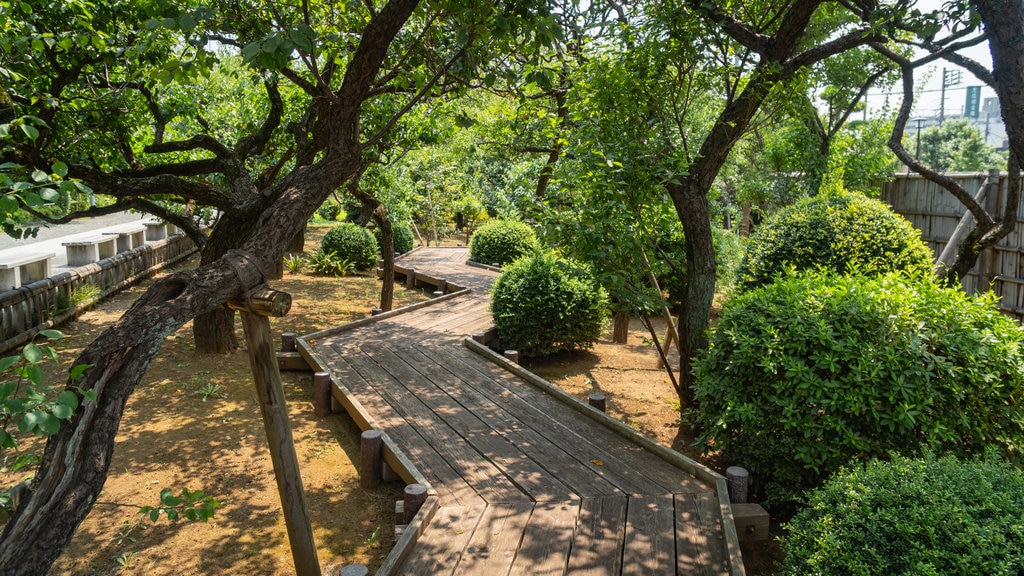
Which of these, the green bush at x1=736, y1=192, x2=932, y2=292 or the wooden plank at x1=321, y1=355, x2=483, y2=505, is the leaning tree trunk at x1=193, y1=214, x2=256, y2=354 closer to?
the wooden plank at x1=321, y1=355, x2=483, y2=505

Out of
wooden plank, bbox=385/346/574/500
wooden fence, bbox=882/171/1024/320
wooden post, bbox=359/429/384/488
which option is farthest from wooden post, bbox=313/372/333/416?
wooden fence, bbox=882/171/1024/320

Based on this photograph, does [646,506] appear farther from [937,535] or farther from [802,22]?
[802,22]

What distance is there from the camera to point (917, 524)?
9.66 feet

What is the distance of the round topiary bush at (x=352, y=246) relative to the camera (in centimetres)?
1661

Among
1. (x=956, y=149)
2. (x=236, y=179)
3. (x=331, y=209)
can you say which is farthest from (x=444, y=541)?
(x=956, y=149)

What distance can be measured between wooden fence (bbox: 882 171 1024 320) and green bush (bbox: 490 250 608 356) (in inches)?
186

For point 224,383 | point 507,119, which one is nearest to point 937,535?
point 224,383

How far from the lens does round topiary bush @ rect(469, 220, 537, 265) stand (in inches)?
625

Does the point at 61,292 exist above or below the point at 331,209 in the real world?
below

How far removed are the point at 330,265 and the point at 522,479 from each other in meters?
12.5

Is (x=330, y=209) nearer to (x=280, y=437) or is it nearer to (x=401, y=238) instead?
(x=401, y=238)

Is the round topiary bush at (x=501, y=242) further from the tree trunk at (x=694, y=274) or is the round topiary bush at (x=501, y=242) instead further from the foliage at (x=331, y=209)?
the tree trunk at (x=694, y=274)

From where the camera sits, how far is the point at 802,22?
561cm

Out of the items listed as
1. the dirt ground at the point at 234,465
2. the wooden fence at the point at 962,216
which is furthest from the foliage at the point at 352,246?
the wooden fence at the point at 962,216
